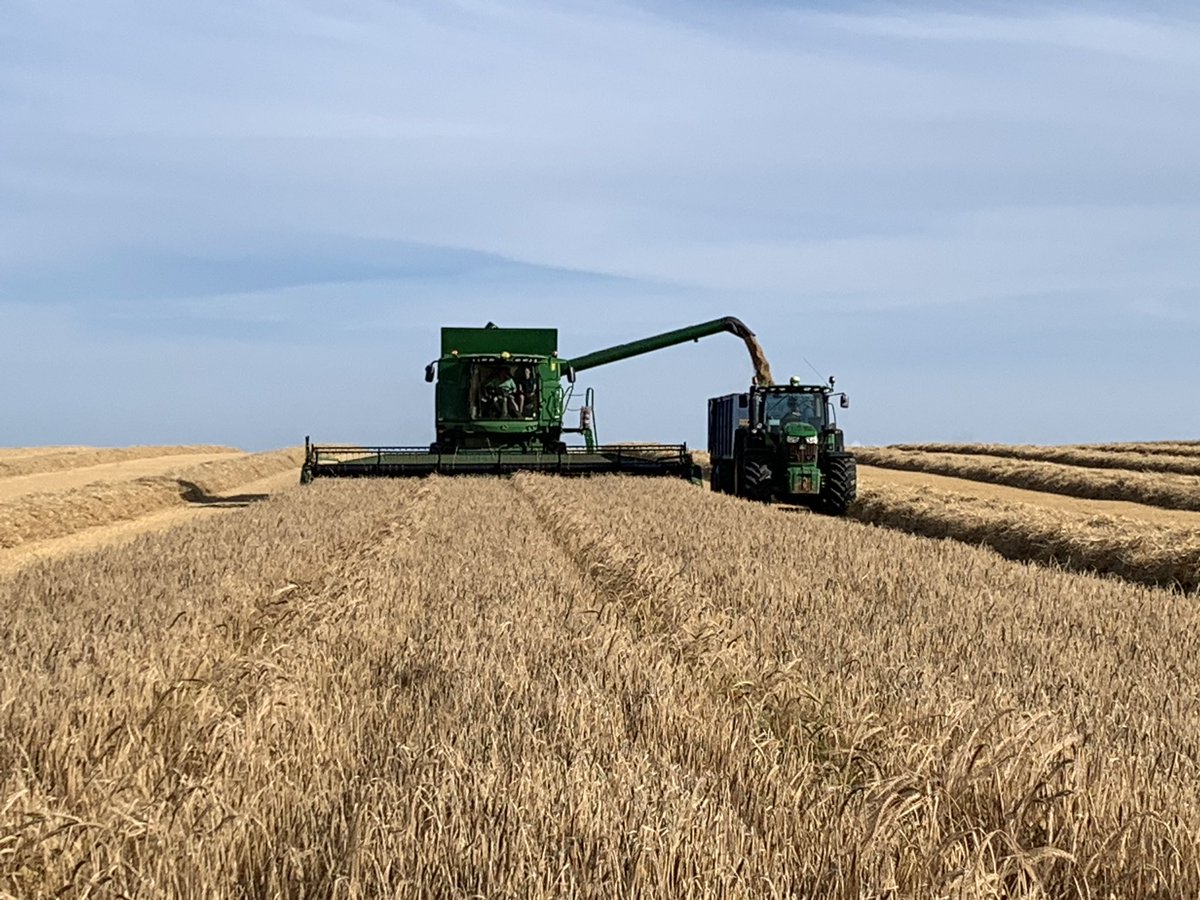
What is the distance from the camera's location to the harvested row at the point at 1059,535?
509 inches

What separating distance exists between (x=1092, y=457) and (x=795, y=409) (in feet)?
60.3

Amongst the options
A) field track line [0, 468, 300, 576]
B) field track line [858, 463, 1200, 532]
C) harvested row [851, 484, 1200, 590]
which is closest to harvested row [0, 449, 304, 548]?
field track line [0, 468, 300, 576]

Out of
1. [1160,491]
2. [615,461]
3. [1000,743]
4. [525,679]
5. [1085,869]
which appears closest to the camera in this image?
[1085,869]

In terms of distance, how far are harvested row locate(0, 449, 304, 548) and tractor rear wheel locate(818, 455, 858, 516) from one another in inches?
508

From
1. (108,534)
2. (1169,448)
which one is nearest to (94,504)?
(108,534)

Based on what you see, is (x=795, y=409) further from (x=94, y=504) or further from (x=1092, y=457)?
(x=1092, y=457)

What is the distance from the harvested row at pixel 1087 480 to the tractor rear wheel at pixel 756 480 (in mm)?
8926

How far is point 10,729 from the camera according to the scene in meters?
4.84

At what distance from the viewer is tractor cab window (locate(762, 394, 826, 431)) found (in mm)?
21016

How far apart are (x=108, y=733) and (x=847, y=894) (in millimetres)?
3089

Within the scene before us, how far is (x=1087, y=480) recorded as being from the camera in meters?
27.0

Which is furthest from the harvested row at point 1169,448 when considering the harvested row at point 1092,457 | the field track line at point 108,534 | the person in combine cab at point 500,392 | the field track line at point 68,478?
the field track line at point 68,478

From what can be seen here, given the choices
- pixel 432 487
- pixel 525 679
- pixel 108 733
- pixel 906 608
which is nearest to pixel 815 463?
pixel 432 487

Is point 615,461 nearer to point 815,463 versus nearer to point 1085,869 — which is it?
point 815,463
